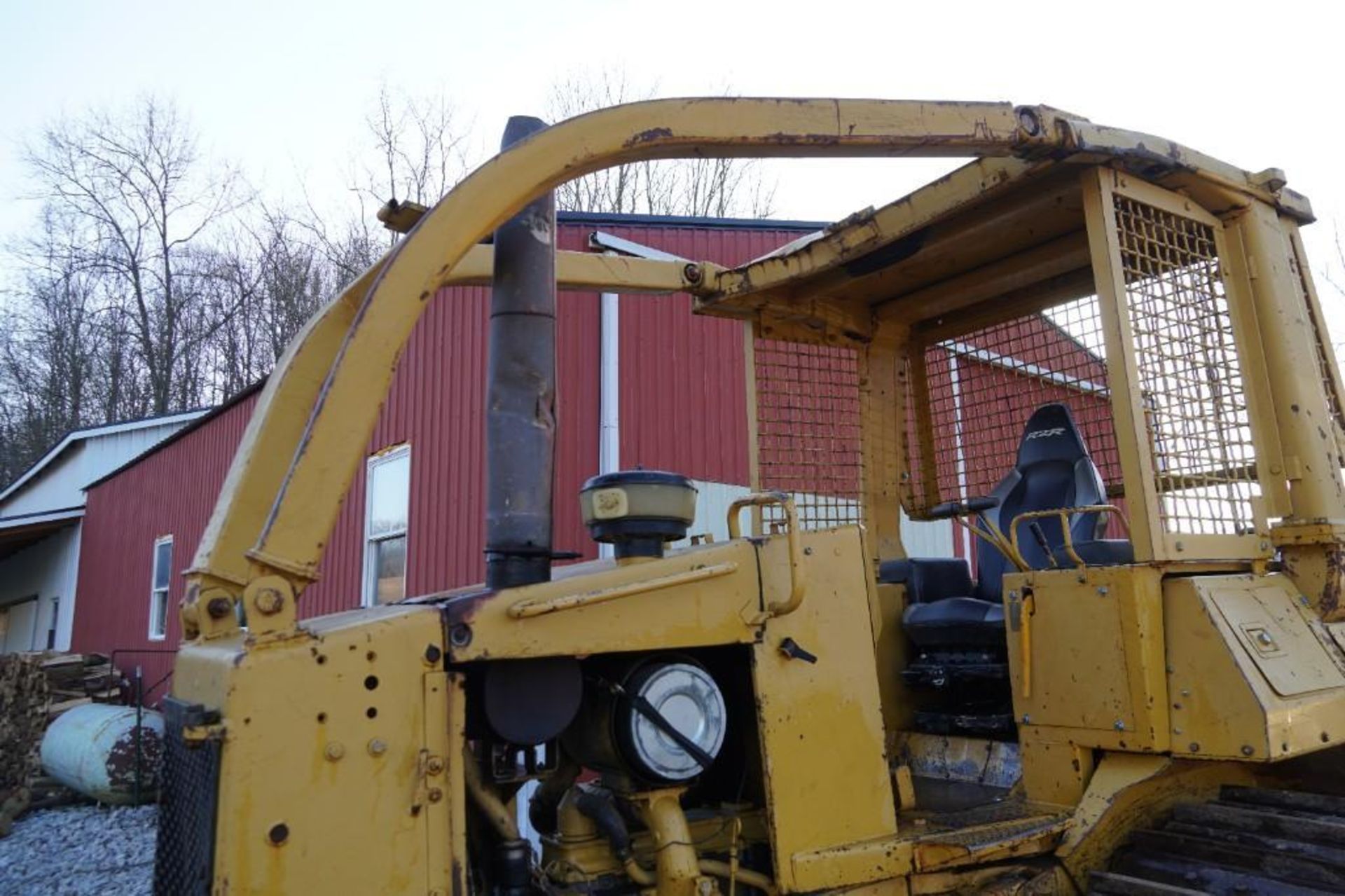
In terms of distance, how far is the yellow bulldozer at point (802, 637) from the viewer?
2049 millimetres

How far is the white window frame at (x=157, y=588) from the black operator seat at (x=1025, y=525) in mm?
14867

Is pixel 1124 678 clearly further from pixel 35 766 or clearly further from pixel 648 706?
pixel 35 766

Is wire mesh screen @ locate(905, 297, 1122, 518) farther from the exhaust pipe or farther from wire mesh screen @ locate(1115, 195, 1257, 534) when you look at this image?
the exhaust pipe

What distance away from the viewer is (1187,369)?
10.1ft

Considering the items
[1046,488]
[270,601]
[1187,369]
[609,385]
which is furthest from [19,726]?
[1187,369]

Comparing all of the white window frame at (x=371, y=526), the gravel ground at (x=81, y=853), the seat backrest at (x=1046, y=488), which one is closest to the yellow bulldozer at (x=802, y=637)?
the seat backrest at (x=1046, y=488)

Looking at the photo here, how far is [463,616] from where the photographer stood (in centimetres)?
217

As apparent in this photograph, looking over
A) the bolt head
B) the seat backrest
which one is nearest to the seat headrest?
the seat backrest

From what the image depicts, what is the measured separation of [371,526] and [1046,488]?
7.57 m

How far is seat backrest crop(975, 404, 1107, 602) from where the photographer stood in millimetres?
3916

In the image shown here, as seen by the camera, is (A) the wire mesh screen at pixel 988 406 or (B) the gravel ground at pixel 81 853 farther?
(B) the gravel ground at pixel 81 853

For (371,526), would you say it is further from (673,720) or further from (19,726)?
(673,720)

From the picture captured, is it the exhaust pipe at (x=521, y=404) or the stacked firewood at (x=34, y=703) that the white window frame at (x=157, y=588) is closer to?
the stacked firewood at (x=34, y=703)

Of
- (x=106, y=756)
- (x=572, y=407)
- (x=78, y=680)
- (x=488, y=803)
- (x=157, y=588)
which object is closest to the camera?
(x=488, y=803)
